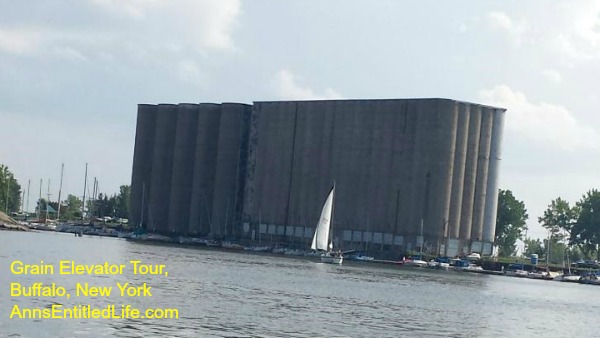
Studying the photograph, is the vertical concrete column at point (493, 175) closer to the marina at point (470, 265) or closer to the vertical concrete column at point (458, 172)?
the marina at point (470, 265)

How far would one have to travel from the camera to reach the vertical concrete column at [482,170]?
18625cm

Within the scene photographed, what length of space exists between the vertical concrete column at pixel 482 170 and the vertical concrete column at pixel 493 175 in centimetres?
107

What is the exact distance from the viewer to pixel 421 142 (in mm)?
180250

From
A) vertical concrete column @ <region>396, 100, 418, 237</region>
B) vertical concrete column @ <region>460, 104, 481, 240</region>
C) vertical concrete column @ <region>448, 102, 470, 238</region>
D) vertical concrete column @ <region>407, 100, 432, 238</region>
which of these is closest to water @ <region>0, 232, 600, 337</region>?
vertical concrete column @ <region>407, 100, 432, 238</region>

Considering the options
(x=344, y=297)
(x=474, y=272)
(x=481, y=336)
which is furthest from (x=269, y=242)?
(x=481, y=336)

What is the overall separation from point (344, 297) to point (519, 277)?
312ft

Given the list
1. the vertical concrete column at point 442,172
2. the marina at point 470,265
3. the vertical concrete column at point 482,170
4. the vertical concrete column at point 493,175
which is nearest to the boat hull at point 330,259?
the marina at point 470,265

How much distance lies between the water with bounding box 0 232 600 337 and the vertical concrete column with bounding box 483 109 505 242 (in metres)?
73.2

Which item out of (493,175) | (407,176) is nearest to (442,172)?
(407,176)

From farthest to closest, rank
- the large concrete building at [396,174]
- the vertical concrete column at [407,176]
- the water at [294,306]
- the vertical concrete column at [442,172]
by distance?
the vertical concrete column at [407,176], the large concrete building at [396,174], the vertical concrete column at [442,172], the water at [294,306]

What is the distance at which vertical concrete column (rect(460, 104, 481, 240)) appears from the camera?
184375mm

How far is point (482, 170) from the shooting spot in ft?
611

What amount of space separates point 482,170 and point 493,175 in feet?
8.24

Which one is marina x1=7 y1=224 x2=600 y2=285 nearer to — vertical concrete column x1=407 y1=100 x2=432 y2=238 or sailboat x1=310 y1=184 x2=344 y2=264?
vertical concrete column x1=407 y1=100 x2=432 y2=238
